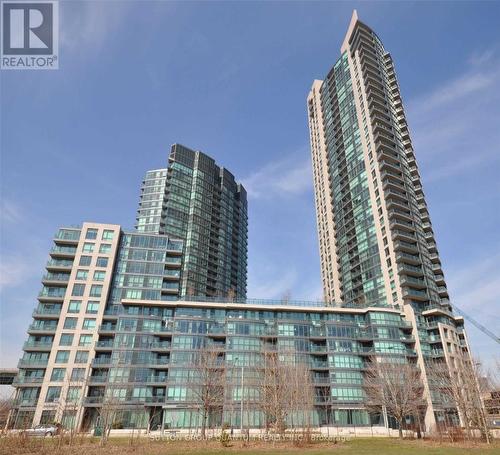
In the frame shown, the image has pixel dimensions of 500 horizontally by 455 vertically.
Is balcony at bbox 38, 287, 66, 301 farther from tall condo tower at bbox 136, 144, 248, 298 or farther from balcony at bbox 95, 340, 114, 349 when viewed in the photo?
tall condo tower at bbox 136, 144, 248, 298

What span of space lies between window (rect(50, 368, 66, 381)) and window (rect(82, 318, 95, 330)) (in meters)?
8.61

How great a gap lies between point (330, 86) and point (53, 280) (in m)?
103

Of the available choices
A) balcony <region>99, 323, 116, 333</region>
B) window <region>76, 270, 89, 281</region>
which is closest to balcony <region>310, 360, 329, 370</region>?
balcony <region>99, 323, 116, 333</region>

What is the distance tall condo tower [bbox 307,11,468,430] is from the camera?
79625mm

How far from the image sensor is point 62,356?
70.1 meters

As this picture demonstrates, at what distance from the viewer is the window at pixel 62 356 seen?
69625 mm

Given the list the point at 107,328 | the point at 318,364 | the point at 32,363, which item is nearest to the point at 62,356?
the point at 32,363

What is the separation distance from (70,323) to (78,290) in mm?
7326

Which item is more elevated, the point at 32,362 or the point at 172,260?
the point at 172,260

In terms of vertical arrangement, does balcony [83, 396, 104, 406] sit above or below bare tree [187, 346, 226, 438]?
below

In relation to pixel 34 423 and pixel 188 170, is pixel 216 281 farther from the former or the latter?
pixel 34 423


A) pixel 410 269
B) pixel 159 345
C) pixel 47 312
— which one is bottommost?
pixel 159 345

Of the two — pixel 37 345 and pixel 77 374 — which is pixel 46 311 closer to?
pixel 37 345

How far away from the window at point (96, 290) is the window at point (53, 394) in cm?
1898
